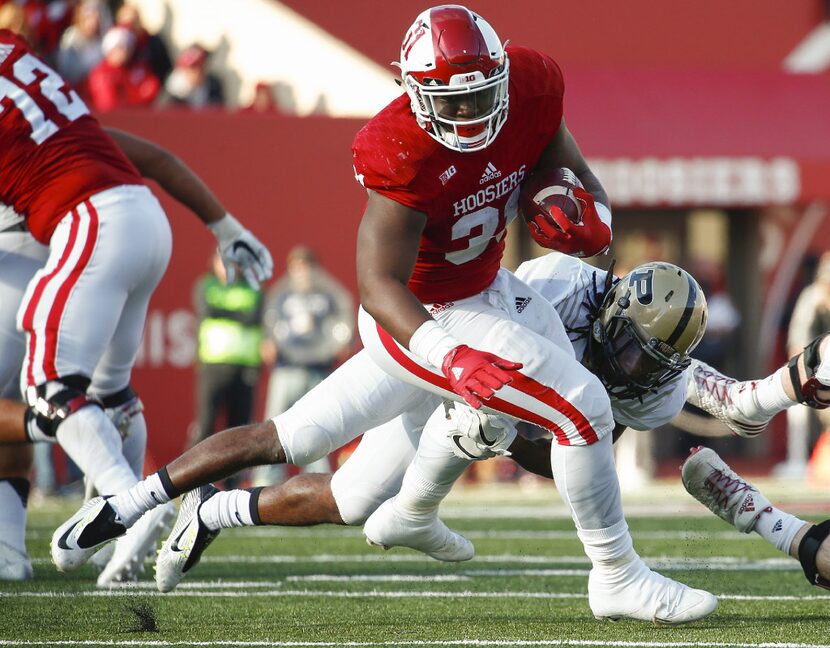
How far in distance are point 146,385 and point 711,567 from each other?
6.07m

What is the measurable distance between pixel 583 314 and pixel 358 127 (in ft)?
21.3

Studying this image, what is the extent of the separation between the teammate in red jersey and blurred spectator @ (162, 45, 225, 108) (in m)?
7.37

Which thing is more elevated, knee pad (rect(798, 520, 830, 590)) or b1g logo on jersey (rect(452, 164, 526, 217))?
b1g logo on jersey (rect(452, 164, 526, 217))

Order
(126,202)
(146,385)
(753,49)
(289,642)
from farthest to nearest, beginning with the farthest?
(753,49)
(146,385)
(126,202)
(289,642)

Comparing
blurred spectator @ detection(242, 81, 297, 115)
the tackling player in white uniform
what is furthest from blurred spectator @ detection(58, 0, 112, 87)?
the tackling player in white uniform

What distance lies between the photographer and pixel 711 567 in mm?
5410

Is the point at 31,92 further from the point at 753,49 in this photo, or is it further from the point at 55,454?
the point at 753,49

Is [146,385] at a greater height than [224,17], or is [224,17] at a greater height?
[224,17]

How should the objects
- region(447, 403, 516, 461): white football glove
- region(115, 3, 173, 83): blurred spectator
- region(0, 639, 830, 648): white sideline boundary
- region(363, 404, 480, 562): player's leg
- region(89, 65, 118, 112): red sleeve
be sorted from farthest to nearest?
region(115, 3, 173, 83): blurred spectator < region(89, 65, 118, 112): red sleeve < region(363, 404, 480, 562): player's leg < region(447, 403, 516, 461): white football glove < region(0, 639, 830, 648): white sideline boundary

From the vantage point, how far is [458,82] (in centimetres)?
380

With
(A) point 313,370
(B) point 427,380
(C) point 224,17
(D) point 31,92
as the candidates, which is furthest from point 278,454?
(C) point 224,17

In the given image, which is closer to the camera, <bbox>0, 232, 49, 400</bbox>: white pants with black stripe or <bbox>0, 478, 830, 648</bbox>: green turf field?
<bbox>0, 478, 830, 648</bbox>: green turf field

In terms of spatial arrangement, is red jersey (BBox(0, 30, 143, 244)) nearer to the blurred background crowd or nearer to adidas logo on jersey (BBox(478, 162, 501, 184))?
adidas logo on jersey (BBox(478, 162, 501, 184))

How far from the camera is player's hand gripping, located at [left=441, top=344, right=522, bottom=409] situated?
350 cm
